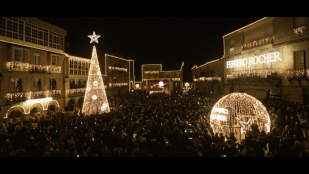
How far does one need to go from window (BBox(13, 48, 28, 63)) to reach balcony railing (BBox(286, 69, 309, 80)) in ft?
94.8

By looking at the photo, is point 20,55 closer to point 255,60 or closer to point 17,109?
point 17,109

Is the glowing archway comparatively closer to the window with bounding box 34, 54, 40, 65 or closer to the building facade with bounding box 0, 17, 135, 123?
the building facade with bounding box 0, 17, 135, 123

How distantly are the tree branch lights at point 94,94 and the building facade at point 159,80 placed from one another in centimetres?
3540

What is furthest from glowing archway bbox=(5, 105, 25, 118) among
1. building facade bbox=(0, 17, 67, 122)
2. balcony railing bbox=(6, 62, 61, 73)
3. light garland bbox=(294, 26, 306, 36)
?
light garland bbox=(294, 26, 306, 36)

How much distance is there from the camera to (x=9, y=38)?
18094 millimetres

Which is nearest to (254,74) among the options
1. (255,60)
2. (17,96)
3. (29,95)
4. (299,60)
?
(255,60)

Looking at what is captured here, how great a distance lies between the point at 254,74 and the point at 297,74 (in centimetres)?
552

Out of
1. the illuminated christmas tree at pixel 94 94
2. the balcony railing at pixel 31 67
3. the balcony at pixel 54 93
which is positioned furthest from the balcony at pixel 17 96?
the illuminated christmas tree at pixel 94 94

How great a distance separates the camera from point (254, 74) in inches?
925

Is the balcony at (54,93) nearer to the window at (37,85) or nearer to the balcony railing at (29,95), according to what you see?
the balcony railing at (29,95)

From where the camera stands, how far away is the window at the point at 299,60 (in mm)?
18406

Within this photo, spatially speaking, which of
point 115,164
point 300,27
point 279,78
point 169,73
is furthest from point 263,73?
point 169,73

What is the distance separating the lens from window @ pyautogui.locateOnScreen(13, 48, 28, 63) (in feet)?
62.9

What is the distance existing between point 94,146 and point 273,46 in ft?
73.8
